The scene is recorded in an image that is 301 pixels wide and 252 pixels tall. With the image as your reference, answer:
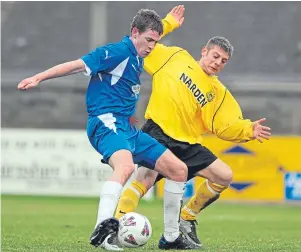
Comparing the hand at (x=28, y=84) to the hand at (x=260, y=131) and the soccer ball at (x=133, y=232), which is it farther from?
the hand at (x=260, y=131)

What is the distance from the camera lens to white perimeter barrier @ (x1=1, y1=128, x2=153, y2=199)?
16781 mm

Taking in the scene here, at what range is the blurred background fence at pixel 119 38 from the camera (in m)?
20.2

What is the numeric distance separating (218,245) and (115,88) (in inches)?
75.0

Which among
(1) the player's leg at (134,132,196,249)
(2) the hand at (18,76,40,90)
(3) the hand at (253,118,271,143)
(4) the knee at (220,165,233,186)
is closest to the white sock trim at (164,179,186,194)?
(1) the player's leg at (134,132,196,249)

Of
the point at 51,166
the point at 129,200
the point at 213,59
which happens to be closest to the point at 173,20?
the point at 213,59

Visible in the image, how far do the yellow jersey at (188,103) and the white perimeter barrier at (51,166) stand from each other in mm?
8666

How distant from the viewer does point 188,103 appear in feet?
26.2

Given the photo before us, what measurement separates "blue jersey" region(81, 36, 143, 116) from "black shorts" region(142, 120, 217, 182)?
33.1 inches

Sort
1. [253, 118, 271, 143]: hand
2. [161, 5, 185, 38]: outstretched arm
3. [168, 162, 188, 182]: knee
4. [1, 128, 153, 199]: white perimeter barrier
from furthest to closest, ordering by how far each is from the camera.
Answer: [1, 128, 153, 199]: white perimeter barrier < [161, 5, 185, 38]: outstretched arm < [253, 118, 271, 143]: hand < [168, 162, 188, 182]: knee

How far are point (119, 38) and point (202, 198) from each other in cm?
1300

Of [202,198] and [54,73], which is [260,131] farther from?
[54,73]

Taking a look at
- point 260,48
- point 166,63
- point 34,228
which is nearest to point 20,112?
point 260,48

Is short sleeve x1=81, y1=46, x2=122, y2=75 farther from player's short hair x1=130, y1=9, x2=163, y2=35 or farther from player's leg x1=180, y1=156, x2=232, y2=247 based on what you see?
player's leg x1=180, y1=156, x2=232, y2=247

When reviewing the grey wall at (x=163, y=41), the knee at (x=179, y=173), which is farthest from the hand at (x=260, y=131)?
the grey wall at (x=163, y=41)
